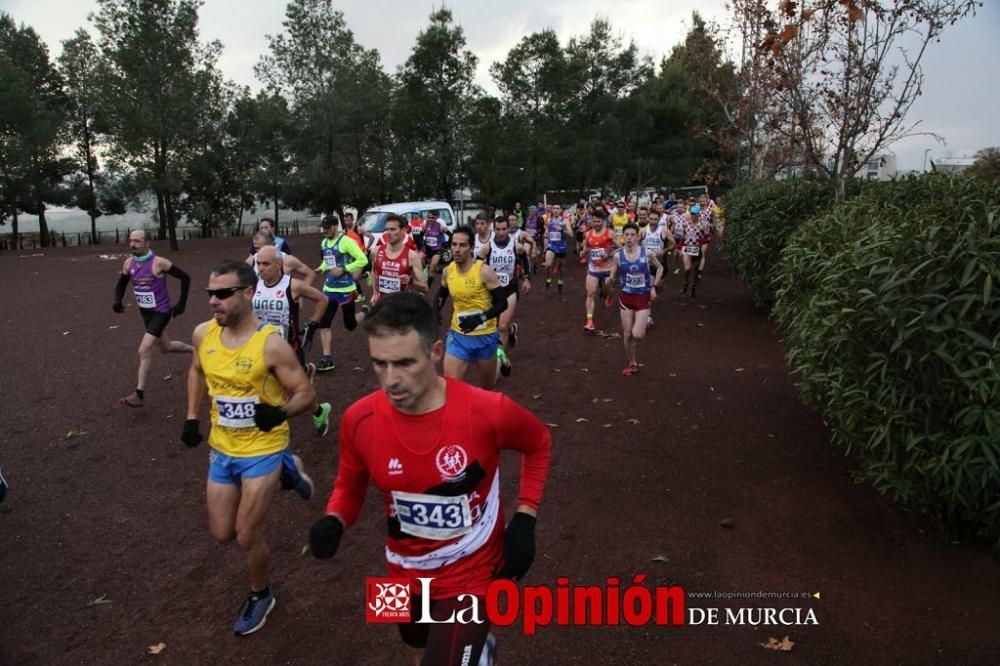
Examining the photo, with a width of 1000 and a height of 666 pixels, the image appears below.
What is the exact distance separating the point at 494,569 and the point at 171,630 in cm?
252

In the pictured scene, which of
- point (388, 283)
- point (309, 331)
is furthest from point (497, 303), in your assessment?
point (388, 283)

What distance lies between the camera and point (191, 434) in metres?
4.12

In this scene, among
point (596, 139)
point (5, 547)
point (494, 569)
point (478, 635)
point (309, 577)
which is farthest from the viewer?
point (596, 139)

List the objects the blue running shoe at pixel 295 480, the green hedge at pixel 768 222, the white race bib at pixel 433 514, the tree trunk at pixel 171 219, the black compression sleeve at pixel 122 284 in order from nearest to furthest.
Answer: the white race bib at pixel 433 514 → the blue running shoe at pixel 295 480 → the black compression sleeve at pixel 122 284 → the green hedge at pixel 768 222 → the tree trunk at pixel 171 219

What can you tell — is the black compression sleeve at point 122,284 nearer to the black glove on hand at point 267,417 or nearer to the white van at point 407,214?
the black glove on hand at point 267,417

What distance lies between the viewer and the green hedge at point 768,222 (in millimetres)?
11461

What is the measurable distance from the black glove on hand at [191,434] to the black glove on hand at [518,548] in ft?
8.29

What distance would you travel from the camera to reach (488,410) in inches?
98.9

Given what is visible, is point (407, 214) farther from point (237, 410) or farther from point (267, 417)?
point (267, 417)

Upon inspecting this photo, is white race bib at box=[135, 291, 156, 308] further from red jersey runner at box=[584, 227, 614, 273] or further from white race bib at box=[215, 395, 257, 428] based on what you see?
red jersey runner at box=[584, 227, 614, 273]

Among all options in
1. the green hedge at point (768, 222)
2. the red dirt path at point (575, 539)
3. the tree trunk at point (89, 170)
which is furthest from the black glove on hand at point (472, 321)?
the tree trunk at point (89, 170)

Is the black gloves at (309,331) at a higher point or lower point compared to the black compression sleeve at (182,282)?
lower

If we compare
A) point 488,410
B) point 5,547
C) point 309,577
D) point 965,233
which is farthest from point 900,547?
point 5,547

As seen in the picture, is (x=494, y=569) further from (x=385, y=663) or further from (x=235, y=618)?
(x=235, y=618)
